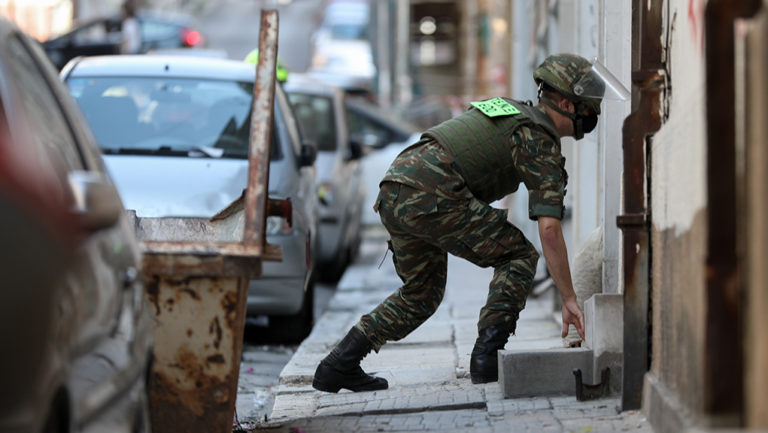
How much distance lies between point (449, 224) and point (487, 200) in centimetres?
32

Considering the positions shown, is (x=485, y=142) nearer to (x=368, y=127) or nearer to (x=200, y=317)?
(x=200, y=317)

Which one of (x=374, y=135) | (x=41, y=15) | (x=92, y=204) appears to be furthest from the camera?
(x=41, y=15)

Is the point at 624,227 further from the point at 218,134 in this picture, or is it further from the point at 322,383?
the point at 218,134

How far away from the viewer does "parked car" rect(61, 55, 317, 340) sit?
7199 mm

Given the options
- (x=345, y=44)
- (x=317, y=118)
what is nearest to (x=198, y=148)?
(x=317, y=118)

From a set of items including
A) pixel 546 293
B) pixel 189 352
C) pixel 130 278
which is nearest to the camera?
pixel 130 278

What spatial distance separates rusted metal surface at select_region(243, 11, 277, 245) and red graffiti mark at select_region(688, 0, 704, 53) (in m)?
1.42

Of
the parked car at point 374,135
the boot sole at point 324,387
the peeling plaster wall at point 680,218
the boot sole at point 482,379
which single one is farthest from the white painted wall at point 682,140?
the parked car at point 374,135

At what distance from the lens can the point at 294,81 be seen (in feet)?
40.2

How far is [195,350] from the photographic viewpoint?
4.27 metres

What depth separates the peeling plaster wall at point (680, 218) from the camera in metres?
3.63

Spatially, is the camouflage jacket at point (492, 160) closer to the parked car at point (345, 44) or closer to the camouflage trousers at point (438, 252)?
the camouflage trousers at point (438, 252)

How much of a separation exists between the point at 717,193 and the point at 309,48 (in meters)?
28.1

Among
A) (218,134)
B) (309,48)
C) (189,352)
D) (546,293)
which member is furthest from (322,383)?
(309,48)
